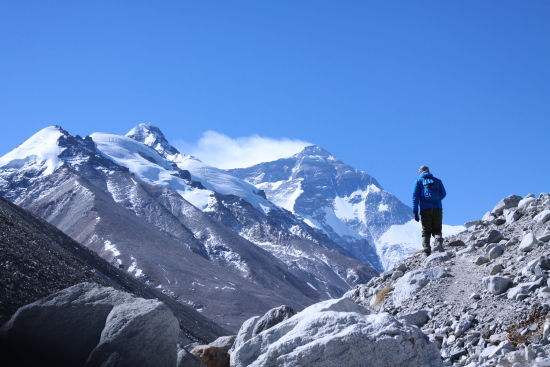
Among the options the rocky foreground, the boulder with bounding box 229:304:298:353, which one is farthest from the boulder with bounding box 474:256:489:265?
the boulder with bounding box 229:304:298:353

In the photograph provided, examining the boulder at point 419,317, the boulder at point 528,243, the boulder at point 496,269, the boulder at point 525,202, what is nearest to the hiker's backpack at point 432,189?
the boulder at point 525,202

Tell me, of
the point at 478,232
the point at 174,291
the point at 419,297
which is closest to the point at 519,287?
the point at 419,297

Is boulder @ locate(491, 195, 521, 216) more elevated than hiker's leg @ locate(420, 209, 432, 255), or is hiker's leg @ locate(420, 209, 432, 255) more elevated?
boulder @ locate(491, 195, 521, 216)

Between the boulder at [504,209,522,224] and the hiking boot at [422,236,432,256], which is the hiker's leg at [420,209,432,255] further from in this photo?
the boulder at [504,209,522,224]

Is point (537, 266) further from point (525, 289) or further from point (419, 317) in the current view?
point (419, 317)

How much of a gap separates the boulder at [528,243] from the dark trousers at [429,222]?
13.6 feet

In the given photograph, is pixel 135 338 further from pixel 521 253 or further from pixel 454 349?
pixel 521 253

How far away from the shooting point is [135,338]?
14492mm

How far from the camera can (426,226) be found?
22.8 m

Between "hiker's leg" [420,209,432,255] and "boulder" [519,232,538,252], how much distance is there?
168 inches

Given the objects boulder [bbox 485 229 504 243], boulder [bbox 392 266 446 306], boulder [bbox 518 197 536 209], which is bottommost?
boulder [bbox 392 266 446 306]

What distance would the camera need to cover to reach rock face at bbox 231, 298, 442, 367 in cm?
1271

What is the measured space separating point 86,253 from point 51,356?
95388 millimetres

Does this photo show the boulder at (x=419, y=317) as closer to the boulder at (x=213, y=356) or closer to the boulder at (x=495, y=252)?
the boulder at (x=495, y=252)
